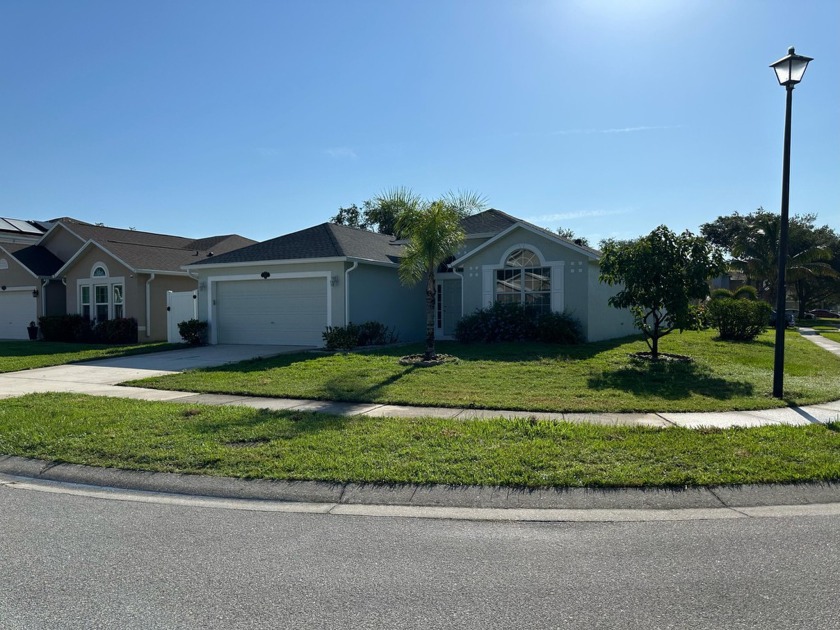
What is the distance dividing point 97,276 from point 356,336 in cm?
1381

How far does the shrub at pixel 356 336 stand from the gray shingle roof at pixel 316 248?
222cm

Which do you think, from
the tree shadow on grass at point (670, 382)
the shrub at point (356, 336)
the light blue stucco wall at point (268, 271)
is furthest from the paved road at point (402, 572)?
the light blue stucco wall at point (268, 271)

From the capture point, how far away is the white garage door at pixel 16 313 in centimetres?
2753

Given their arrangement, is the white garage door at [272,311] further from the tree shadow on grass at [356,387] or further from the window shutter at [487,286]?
the tree shadow on grass at [356,387]

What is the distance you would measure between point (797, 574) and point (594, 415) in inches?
194

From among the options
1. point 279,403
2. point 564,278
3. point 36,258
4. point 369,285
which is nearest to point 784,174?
point 564,278

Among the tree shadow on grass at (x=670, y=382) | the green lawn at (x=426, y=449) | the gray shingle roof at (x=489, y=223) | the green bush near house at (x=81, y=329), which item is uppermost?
the gray shingle roof at (x=489, y=223)

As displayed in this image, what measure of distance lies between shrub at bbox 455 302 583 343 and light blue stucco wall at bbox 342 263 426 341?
121 inches

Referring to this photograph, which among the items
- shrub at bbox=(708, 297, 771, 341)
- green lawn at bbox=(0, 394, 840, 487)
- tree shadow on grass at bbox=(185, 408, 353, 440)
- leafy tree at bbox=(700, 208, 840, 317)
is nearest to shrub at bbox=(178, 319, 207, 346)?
green lawn at bbox=(0, 394, 840, 487)

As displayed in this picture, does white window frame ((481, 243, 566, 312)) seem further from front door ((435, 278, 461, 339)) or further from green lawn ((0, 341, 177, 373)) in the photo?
green lawn ((0, 341, 177, 373))

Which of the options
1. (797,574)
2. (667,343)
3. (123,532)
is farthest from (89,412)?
(667,343)

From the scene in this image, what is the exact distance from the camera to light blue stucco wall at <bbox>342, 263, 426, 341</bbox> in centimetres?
1967

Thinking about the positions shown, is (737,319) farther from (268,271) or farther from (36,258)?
(36,258)

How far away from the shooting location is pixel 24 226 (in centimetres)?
Result: 3944
